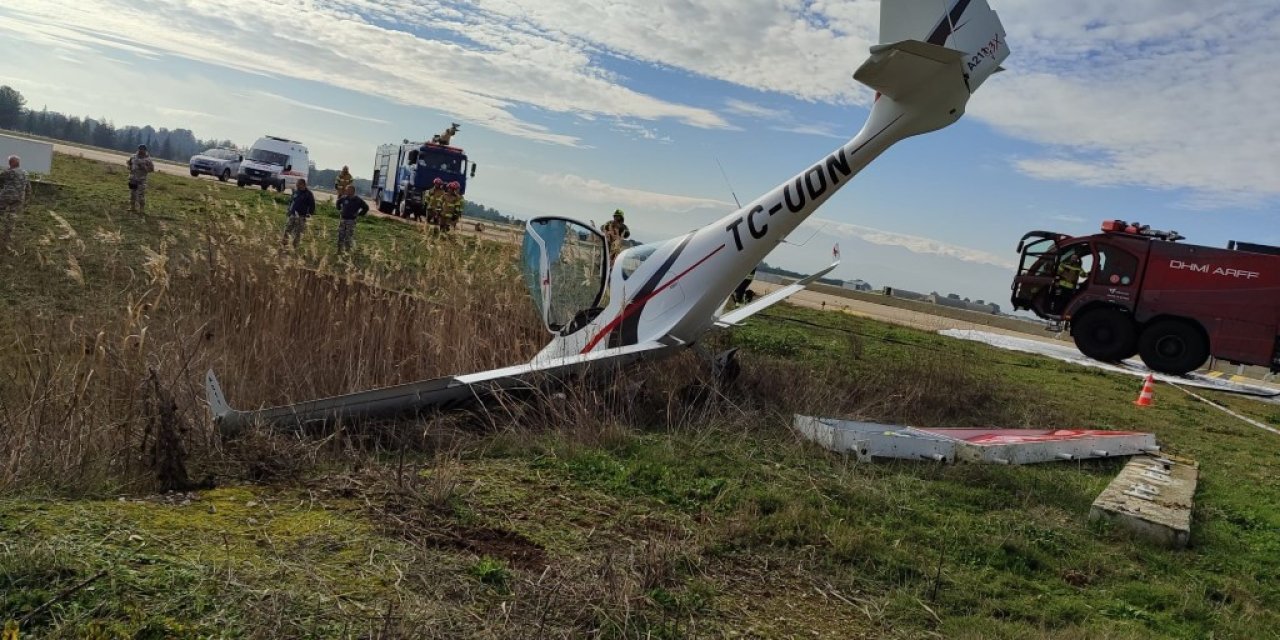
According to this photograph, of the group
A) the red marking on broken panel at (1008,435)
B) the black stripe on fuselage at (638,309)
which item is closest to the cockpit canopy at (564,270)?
the black stripe on fuselage at (638,309)

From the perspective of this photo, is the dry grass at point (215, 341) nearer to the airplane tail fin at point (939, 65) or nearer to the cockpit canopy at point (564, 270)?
the cockpit canopy at point (564, 270)

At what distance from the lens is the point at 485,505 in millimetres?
4172

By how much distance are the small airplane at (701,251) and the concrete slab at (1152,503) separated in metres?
3.15

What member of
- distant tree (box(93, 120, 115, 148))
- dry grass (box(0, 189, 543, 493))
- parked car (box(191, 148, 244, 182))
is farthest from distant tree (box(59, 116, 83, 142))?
dry grass (box(0, 189, 543, 493))

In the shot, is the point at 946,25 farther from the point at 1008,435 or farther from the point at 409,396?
the point at 409,396

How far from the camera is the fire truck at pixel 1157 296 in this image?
16062mm

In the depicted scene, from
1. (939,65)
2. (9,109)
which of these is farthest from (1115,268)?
(9,109)

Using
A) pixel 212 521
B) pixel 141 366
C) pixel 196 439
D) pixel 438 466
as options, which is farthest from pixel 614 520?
pixel 141 366

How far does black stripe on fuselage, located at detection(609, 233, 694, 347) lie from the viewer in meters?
7.66

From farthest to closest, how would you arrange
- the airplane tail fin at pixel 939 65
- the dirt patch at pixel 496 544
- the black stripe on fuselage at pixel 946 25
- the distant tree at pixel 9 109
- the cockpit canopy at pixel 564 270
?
the distant tree at pixel 9 109
the cockpit canopy at pixel 564 270
the black stripe on fuselage at pixel 946 25
the airplane tail fin at pixel 939 65
the dirt patch at pixel 496 544

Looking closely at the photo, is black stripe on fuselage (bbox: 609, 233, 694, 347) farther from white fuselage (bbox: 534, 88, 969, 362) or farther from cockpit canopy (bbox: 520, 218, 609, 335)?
cockpit canopy (bbox: 520, 218, 609, 335)

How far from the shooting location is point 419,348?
773 cm

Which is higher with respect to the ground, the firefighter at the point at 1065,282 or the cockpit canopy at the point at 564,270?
the firefighter at the point at 1065,282

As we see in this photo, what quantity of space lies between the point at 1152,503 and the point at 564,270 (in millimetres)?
5292
